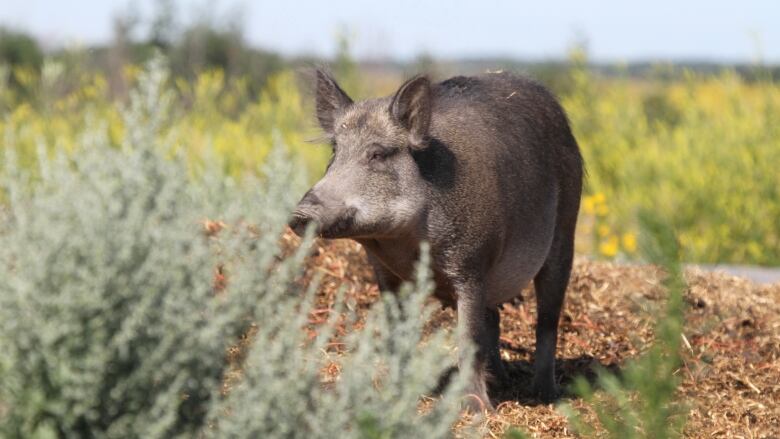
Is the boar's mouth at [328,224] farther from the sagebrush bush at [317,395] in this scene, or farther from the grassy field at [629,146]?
the grassy field at [629,146]

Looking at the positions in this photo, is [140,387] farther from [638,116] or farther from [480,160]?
[638,116]

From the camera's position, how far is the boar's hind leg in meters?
5.98

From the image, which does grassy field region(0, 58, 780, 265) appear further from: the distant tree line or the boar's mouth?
the boar's mouth

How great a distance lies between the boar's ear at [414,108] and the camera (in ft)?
17.5

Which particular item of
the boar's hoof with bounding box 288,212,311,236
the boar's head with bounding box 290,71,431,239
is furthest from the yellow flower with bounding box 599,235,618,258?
the boar's hoof with bounding box 288,212,311,236

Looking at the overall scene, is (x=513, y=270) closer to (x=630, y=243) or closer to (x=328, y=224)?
(x=328, y=224)

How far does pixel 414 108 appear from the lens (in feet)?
17.6

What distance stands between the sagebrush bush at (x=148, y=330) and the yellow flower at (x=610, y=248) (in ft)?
25.1

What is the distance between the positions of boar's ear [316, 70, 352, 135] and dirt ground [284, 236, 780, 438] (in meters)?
1.21

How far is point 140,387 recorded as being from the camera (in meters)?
3.05

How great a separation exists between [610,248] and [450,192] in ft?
18.9

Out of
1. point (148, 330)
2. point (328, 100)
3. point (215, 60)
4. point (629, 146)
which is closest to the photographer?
point (148, 330)

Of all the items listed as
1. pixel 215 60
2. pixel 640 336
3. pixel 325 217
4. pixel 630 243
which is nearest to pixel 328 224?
pixel 325 217

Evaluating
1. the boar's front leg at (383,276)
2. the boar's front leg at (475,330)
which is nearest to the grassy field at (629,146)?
the boar's front leg at (383,276)
